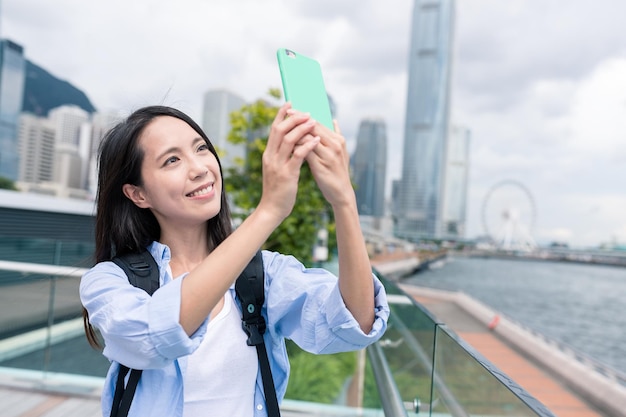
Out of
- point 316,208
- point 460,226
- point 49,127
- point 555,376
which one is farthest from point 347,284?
point 460,226

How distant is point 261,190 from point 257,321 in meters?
4.80

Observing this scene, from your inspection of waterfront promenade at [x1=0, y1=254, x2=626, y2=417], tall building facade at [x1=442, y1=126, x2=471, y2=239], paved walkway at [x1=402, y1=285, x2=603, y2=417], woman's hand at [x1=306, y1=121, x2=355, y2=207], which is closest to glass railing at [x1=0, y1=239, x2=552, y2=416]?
waterfront promenade at [x1=0, y1=254, x2=626, y2=417]

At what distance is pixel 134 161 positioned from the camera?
34.9 inches

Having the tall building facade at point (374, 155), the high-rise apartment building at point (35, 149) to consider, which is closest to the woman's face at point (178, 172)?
the high-rise apartment building at point (35, 149)

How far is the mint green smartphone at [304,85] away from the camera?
2.35 ft

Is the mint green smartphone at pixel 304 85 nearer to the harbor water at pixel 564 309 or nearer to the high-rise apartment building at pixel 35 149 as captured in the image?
the harbor water at pixel 564 309

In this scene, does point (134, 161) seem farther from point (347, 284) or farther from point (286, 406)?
point (286, 406)

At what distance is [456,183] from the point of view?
363ft

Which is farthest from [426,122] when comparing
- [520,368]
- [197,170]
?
[197,170]

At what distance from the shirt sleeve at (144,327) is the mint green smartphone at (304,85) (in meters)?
0.32

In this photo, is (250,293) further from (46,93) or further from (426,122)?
(426,122)

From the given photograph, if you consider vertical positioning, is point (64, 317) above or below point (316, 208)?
below

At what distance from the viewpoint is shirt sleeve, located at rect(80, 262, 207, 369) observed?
664mm

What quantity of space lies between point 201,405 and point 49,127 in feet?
88.3
